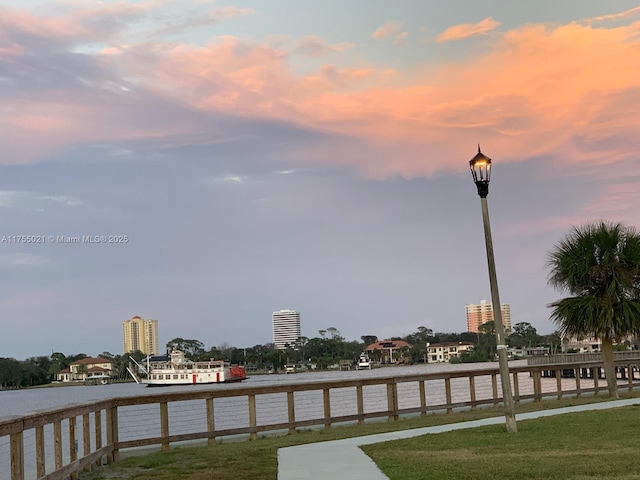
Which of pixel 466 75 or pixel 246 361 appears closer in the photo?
pixel 466 75

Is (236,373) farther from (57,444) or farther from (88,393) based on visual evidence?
(57,444)

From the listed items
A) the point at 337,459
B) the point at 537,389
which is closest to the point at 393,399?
the point at 537,389

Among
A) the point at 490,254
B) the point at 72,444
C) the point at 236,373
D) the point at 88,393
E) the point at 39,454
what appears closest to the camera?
the point at 39,454

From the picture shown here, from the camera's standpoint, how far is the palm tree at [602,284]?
24.2 metres

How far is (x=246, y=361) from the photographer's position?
491 ft

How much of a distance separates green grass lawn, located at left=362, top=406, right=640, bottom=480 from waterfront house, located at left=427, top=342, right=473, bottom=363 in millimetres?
152067

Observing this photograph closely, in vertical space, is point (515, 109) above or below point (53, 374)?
above

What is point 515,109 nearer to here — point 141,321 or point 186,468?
point 186,468

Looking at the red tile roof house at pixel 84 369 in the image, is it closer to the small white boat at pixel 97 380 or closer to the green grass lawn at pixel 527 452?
the small white boat at pixel 97 380

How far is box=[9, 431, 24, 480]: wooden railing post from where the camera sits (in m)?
9.18

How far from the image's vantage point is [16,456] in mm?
9234

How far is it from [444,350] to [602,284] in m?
152

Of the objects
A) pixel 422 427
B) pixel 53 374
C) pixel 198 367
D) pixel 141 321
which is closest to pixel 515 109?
pixel 422 427

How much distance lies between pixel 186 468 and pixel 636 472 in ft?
21.6
